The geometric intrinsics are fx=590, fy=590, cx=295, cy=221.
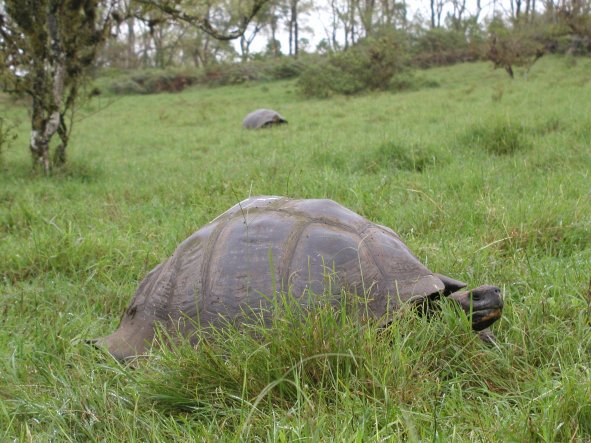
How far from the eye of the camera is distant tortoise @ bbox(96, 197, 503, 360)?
2242mm

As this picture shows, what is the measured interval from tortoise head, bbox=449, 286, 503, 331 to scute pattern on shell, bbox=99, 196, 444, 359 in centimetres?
19

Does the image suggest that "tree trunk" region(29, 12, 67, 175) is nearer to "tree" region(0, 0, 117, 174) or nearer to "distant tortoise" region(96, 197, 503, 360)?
"tree" region(0, 0, 117, 174)

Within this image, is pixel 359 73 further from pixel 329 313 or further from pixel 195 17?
pixel 329 313

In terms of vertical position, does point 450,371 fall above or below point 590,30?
below

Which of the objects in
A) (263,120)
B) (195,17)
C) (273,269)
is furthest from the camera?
(263,120)

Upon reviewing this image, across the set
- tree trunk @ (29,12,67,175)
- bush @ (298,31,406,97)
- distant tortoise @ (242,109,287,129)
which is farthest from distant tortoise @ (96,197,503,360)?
bush @ (298,31,406,97)

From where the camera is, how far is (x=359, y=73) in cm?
1900

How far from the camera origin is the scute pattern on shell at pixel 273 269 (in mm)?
2270

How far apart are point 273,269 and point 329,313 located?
43cm

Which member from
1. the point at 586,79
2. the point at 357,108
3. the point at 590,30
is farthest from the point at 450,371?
the point at 590,30

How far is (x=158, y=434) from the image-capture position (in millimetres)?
1735

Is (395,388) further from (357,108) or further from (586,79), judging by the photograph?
(586,79)

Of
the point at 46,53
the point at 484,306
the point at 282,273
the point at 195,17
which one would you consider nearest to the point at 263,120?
the point at 195,17

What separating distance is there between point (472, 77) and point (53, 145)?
14.4 meters
